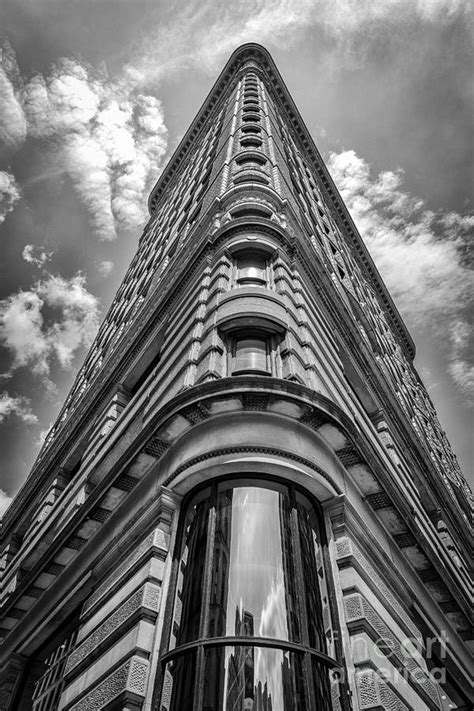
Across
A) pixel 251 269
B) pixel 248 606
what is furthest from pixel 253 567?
pixel 251 269

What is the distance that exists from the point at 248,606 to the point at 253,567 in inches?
21.9

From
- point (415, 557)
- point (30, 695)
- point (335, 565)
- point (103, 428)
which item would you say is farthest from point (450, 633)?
point (103, 428)

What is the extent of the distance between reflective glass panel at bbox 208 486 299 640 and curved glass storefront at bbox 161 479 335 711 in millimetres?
14

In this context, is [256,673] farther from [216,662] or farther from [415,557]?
[415,557]

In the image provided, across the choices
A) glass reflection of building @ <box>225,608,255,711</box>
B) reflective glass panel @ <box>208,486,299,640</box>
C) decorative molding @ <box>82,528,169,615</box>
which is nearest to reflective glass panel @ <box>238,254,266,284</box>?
reflective glass panel @ <box>208,486,299,640</box>

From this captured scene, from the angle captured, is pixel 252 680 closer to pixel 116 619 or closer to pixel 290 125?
pixel 116 619

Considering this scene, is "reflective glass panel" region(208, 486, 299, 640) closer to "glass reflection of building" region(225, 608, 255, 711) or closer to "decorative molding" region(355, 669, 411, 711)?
"glass reflection of building" region(225, 608, 255, 711)

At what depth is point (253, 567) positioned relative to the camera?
291 inches

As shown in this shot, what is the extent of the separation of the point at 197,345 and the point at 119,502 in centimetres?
386

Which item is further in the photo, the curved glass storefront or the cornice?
the cornice

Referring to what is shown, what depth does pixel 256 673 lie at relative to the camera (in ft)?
20.5

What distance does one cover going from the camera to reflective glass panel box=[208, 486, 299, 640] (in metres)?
6.83

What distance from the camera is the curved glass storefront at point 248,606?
20.3 feet

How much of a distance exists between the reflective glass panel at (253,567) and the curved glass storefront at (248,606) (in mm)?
14
